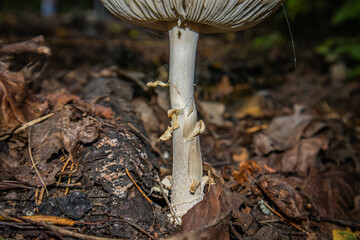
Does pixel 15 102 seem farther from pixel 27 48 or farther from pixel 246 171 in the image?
pixel 246 171

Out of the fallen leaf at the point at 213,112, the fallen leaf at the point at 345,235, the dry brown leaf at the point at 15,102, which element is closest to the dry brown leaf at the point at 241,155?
the fallen leaf at the point at 213,112

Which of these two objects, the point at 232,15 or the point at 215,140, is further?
the point at 215,140

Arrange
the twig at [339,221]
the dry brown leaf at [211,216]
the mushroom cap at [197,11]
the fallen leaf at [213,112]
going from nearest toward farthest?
1. the mushroom cap at [197,11]
2. the dry brown leaf at [211,216]
3. the twig at [339,221]
4. the fallen leaf at [213,112]

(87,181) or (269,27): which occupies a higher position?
(269,27)

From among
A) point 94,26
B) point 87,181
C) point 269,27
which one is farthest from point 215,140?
point 94,26

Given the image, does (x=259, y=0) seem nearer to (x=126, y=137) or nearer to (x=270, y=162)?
(x=126, y=137)

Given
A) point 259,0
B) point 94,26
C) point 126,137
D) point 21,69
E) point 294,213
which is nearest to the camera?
point 259,0

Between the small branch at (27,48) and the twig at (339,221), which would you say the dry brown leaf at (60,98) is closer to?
the small branch at (27,48)

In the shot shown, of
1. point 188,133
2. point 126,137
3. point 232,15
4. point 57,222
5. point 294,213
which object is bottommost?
point 57,222
